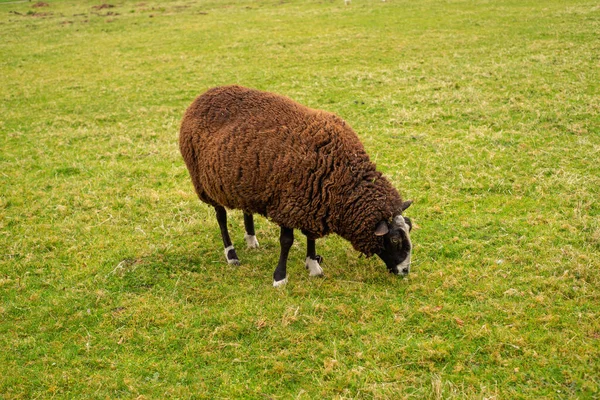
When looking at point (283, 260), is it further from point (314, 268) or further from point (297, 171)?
point (297, 171)

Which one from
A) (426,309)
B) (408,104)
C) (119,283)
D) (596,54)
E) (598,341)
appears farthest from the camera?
(596,54)

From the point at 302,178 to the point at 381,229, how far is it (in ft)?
3.63

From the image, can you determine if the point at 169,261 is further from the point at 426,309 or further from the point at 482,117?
the point at 482,117

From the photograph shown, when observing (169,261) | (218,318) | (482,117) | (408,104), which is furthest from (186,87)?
(218,318)

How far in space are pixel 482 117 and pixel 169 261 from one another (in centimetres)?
761

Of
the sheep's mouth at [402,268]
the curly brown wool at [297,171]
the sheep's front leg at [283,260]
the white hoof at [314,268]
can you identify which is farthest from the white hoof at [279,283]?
the sheep's mouth at [402,268]

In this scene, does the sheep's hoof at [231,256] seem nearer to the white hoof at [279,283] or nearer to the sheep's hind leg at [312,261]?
the white hoof at [279,283]

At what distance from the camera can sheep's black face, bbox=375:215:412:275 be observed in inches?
247

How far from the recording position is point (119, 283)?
679 cm

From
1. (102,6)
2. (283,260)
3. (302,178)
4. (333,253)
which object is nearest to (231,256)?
(283,260)

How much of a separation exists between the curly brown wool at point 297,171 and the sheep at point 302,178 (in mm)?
12

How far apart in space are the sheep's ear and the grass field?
2.42ft

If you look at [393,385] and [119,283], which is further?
[119,283]

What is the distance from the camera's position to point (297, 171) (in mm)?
6223
